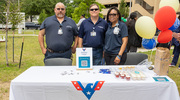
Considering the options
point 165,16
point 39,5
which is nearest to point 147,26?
point 165,16

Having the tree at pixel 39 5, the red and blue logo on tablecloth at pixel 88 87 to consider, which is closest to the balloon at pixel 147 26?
the red and blue logo on tablecloth at pixel 88 87

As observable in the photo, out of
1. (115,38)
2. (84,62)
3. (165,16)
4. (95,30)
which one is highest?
(165,16)

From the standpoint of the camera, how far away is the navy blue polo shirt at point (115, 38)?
2699 mm

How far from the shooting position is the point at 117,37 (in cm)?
270

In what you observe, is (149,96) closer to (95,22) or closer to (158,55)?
(158,55)

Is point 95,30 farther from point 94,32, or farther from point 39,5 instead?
point 39,5

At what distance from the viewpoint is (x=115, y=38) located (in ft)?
8.89

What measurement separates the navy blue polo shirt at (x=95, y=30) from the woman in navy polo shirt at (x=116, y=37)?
132 millimetres

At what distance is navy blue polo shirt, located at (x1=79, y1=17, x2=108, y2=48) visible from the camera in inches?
113

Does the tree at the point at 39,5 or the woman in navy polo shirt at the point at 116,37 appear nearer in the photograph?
the woman in navy polo shirt at the point at 116,37

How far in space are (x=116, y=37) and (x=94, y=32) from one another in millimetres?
398

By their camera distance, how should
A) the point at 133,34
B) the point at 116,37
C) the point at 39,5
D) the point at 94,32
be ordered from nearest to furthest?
the point at 116,37, the point at 94,32, the point at 133,34, the point at 39,5

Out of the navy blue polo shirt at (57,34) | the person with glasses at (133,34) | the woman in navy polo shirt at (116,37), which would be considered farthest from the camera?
the person with glasses at (133,34)

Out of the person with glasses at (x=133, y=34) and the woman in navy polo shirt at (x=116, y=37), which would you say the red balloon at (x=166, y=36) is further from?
the person with glasses at (x=133, y=34)
